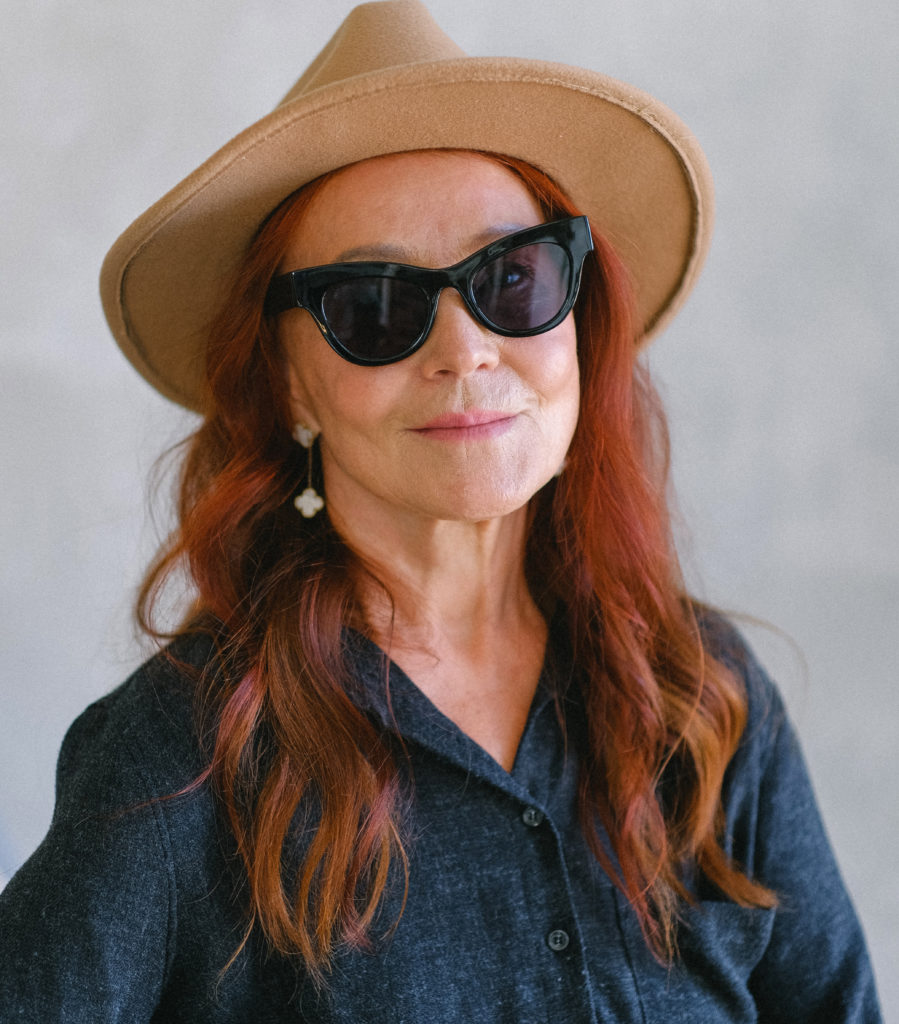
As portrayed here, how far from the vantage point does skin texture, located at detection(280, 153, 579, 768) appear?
119 centimetres

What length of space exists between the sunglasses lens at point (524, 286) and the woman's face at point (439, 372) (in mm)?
24

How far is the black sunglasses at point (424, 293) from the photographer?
3.81 ft

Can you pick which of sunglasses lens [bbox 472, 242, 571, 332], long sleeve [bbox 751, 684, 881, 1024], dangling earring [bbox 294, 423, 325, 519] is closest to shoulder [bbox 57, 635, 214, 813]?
dangling earring [bbox 294, 423, 325, 519]

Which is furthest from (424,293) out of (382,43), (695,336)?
(695,336)

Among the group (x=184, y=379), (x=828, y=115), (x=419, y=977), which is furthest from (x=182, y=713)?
(x=828, y=115)

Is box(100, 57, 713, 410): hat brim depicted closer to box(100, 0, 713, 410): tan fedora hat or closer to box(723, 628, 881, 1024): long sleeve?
box(100, 0, 713, 410): tan fedora hat

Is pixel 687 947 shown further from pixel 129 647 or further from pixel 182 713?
pixel 129 647

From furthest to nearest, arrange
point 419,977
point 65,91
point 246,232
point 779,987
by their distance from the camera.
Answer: point 65,91 → point 779,987 → point 246,232 → point 419,977

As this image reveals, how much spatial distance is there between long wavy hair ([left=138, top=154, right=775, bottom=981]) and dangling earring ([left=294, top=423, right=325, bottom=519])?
0.7 inches

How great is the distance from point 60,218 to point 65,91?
185mm

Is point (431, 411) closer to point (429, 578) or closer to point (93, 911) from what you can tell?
point (429, 578)

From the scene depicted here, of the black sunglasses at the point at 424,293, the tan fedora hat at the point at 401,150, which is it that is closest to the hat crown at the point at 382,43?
the tan fedora hat at the point at 401,150

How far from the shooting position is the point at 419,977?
1.19 metres

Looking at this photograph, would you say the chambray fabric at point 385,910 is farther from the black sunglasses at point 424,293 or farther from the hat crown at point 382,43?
the hat crown at point 382,43
